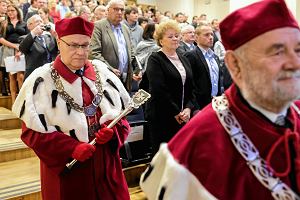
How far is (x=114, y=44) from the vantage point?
4.16 metres

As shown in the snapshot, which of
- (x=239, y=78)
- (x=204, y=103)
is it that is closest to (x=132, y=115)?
(x=204, y=103)

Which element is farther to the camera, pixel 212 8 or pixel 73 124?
pixel 212 8

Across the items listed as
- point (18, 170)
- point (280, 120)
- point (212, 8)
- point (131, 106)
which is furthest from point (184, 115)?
point (212, 8)

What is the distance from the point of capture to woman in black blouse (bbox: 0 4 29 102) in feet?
16.8

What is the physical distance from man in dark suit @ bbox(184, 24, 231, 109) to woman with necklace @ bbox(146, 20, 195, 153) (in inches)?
10.8

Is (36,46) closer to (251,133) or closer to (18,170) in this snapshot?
(18,170)

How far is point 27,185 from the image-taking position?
3.49 meters

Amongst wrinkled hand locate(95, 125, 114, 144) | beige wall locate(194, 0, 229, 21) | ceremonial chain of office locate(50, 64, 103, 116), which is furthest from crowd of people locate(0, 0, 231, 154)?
beige wall locate(194, 0, 229, 21)

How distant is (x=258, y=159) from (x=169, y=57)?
223 centimetres

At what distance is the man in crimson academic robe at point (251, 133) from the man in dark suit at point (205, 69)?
2416 mm

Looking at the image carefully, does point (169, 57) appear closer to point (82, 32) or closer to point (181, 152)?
point (82, 32)

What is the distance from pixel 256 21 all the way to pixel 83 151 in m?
1.18

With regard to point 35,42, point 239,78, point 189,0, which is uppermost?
point 239,78

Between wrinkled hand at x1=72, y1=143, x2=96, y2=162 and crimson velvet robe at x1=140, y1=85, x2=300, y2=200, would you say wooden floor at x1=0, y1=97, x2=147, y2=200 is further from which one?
crimson velvet robe at x1=140, y1=85, x2=300, y2=200
